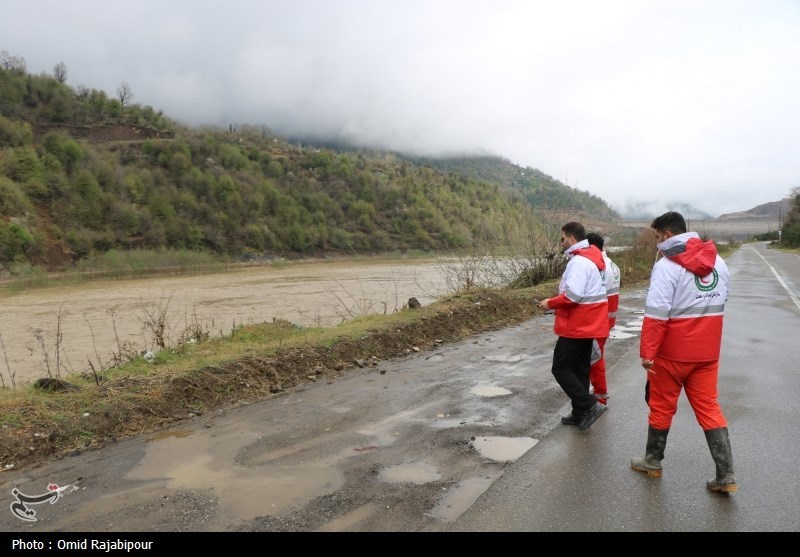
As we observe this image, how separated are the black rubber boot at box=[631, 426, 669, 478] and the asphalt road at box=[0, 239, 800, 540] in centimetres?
11

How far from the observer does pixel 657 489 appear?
3830 mm

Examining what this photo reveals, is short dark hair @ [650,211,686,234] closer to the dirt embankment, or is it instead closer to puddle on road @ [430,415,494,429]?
puddle on road @ [430,415,494,429]

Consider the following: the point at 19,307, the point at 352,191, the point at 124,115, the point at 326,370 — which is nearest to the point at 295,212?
the point at 352,191

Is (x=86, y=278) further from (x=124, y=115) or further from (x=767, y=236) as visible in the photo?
(x=767, y=236)

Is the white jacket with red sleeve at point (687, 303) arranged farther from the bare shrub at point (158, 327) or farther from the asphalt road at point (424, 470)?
the bare shrub at point (158, 327)

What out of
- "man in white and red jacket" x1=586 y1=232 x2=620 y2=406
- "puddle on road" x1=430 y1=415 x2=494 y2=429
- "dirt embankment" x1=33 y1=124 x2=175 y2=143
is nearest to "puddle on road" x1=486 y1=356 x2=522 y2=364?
"man in white and red jacket" x1=586 y1=232 x2=620 y2=406

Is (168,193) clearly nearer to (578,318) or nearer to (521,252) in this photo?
(521,252)

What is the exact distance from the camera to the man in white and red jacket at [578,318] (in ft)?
16.6

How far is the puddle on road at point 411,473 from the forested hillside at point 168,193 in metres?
37.7

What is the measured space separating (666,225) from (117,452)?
4.91 meters

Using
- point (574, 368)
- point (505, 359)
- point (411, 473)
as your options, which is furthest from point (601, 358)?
point (411, 473)

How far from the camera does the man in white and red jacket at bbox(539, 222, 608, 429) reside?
5055 mm

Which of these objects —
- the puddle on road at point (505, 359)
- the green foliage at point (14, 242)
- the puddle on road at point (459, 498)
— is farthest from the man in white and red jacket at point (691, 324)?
the green foliage at point (14, 242)

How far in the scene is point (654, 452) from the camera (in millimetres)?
4062
